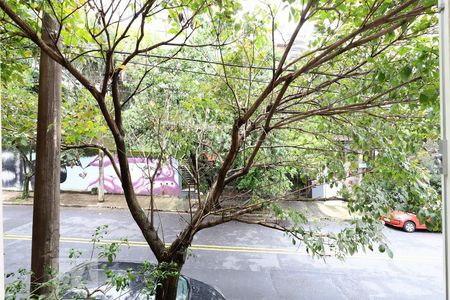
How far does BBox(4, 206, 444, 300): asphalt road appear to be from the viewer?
13.9ft

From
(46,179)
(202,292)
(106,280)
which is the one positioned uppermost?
(46,179)

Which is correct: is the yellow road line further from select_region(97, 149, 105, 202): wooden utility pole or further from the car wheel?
select_region(97, 149, 105, 202): wooden utility pole

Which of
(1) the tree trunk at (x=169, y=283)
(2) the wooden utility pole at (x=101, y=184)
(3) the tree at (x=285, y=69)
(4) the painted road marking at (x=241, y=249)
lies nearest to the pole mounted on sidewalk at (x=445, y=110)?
(3) the tree at (x=285, y=69)

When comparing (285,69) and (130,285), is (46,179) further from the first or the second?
(285,69)

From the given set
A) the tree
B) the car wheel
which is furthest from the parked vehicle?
the car wheel

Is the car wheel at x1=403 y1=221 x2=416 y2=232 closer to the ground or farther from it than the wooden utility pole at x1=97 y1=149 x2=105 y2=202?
closer to the ground

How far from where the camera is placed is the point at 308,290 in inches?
167

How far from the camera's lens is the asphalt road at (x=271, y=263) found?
4.25 metres

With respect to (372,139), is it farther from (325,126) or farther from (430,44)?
(430,44)

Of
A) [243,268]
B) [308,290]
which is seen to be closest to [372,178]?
[308,290]

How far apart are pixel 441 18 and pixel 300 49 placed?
7.47 ft

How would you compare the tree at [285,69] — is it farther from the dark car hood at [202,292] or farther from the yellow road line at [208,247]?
the yellow road line at [208,247]

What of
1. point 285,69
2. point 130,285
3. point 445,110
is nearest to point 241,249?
point 130,285

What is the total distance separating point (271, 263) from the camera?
512cm
